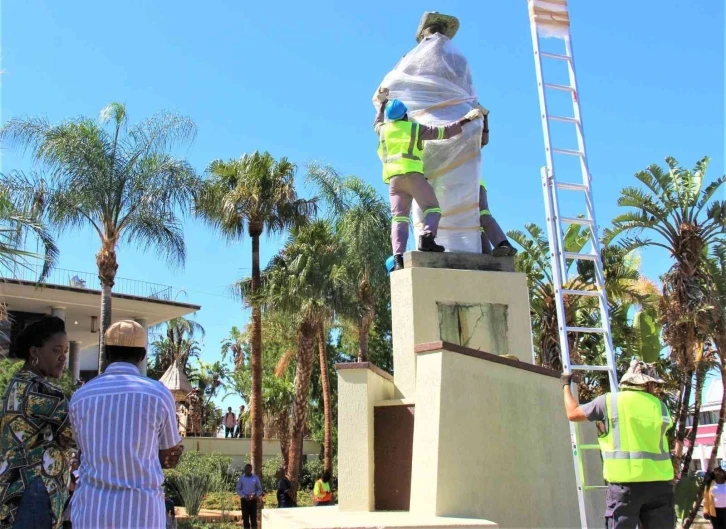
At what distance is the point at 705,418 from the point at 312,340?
3526 cm

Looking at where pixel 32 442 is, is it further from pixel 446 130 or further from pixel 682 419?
pixel 682 419

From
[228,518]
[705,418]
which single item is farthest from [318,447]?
[705,418]

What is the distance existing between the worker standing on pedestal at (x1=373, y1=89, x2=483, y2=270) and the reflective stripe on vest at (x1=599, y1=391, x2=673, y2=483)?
394cm

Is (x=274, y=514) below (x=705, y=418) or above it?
below

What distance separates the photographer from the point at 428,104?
892 centimetres

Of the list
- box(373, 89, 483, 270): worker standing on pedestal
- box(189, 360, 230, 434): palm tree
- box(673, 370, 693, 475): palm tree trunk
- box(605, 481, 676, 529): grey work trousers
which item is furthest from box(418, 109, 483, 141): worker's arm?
box(189, 360, 230, 434): palm tree

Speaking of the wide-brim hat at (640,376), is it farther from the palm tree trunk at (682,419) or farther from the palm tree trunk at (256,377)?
the palm tree trunk at (256,377)

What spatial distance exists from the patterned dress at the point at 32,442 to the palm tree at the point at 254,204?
61.7 feet

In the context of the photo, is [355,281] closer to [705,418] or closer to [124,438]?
[124,438]

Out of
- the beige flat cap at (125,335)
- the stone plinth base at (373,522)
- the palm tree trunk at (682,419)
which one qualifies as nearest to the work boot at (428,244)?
the stone plinth base at (373,522)

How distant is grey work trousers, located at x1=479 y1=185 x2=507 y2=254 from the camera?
876 cm

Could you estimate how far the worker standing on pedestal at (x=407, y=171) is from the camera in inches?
324

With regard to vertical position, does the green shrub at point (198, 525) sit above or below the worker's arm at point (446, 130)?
below

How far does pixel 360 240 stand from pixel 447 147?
15912mm
